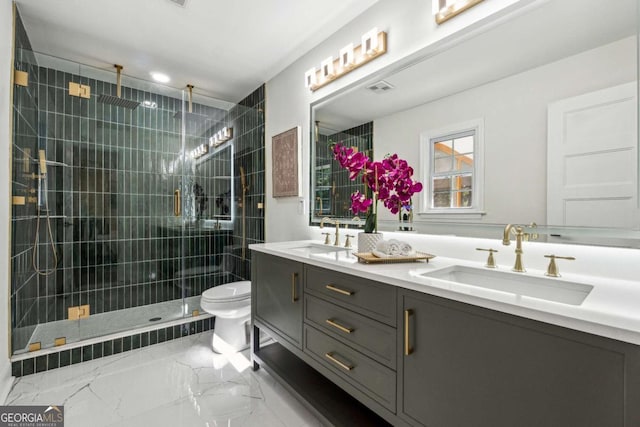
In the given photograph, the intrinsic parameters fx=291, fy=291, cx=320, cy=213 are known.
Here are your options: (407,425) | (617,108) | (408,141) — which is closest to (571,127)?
(617,108)

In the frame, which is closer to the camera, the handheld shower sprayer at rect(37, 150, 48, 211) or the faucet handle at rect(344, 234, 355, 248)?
the faucet handle at rect(344, 234, 355, 248)

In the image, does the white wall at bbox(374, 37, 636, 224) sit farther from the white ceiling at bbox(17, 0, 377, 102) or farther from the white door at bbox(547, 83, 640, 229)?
the white ceiling at bbox(17, 0, 377, 102)

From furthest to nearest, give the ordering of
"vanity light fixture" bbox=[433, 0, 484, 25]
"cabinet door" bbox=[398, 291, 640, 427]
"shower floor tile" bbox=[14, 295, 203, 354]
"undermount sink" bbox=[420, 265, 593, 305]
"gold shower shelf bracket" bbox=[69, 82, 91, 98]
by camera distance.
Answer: "gold shower shelf bracket" bbox=[69, 82, 91, 98], "shower floor tile" bbox=[14, 295, 203, 354], "vanity light fixture" bbox=[433, 0, 484, 25], "undermount sink" bbox=[420, 265, 593, 305], "cabinet door" bbox=[398, 291, 640, 427]

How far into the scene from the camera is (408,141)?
1646 mm

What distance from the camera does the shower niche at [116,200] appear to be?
7.29 feet

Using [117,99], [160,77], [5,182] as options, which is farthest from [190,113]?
[5,182]

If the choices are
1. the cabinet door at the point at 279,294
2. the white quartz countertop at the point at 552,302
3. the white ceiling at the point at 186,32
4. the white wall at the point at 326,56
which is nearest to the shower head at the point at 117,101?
the white ceiling at the point at 186,32

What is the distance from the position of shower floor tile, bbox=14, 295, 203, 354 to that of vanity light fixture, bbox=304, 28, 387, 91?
2.33m

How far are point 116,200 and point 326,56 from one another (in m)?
2.41

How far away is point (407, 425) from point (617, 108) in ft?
4.34

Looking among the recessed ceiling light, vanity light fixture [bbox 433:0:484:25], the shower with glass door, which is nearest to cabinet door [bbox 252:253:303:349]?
the shower with glass door

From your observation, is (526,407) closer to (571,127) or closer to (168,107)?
(571,127)

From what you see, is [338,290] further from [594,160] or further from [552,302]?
[594,160]

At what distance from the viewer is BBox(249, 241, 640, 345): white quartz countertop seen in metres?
0.65
